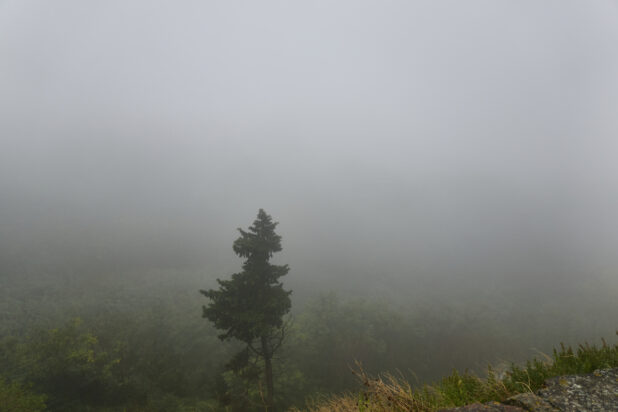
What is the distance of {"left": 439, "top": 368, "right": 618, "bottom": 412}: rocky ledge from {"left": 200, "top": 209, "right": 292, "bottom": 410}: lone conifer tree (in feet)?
35.5

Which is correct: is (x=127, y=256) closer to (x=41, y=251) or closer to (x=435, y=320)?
(x=41, y=251)

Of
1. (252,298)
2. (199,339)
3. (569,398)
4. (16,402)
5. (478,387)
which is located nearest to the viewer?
(569,398)

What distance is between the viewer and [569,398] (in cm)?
261

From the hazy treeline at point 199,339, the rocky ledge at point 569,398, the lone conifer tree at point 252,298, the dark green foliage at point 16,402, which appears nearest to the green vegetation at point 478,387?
the rocky ledge at point 569,398

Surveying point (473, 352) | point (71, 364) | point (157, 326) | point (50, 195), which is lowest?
point (473, 352)

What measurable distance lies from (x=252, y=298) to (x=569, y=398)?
41.3 feet

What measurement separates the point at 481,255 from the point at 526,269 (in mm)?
23779

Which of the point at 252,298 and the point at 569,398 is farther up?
the point at 569,398

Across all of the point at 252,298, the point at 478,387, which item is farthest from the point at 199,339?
the point at 478,387

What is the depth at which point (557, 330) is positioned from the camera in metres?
70.6

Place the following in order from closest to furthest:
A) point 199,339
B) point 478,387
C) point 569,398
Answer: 1. point 569,398
2. point 478,387
3. point 199,339

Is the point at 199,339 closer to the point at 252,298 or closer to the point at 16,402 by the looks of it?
the point at 16,402

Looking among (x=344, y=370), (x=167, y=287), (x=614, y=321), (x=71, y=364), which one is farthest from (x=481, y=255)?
(x=71, y=364)

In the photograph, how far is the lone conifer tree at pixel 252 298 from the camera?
1280cm
